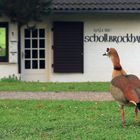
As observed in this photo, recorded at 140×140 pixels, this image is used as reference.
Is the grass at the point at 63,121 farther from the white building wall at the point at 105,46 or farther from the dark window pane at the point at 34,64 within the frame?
the white building wall at the point at 105,46

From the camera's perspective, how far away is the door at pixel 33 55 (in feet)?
80.0

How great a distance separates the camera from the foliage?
73.5 feet

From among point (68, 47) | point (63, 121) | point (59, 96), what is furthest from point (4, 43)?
point (63, 121)

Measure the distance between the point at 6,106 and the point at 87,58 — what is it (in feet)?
33.3

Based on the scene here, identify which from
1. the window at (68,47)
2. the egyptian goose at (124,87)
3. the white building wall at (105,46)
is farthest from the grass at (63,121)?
the white building wall at (105,46)

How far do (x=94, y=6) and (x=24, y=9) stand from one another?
8.77 feet

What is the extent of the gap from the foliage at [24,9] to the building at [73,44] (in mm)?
954

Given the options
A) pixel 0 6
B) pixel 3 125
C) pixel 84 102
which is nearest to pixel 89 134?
pixel 3 125

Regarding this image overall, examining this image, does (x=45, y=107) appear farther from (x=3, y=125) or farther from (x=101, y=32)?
(x=101, y=32)

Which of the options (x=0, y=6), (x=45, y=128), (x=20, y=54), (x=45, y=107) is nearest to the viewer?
(x=45, y=128)

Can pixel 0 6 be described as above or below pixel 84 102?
above

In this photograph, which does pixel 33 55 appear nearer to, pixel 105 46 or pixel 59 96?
pixel 105 46

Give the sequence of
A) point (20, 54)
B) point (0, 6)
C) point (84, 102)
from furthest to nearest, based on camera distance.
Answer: point (20, 54), point (0, 6), point (84, 102)

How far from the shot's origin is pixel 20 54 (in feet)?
79.6
